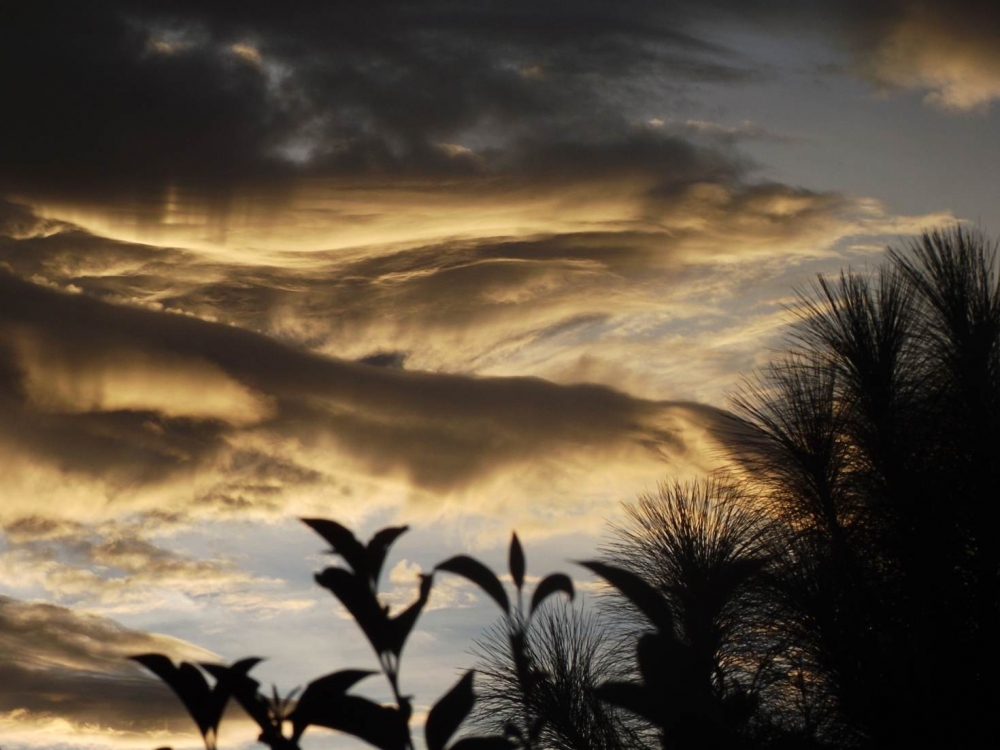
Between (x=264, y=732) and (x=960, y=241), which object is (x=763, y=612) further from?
(x=264, y=732)

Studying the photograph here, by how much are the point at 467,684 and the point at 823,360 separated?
15.9 feet

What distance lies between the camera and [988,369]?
15.5ft

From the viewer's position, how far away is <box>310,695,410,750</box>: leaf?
0.91m

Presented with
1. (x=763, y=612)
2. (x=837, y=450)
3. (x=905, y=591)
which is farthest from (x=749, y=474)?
(x=905, y=591)

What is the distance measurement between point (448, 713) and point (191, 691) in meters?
0.26

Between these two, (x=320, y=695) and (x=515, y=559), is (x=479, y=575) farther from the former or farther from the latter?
(x=320, y=695)

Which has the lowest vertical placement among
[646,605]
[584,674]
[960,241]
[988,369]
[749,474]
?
[584,674]

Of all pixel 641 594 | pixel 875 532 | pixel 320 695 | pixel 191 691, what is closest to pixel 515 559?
pixel 641 594

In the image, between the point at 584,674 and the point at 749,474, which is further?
the point at 749,474

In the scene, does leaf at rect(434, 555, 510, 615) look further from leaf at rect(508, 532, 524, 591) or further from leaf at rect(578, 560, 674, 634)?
leaf at rect(578, 560, 674, 634)

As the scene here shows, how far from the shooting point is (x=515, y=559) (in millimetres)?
1066

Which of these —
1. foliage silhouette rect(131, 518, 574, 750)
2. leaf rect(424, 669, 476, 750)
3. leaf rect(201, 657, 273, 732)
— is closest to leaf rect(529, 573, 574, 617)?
foliage silhouette rect(131, 518, 574, 750)

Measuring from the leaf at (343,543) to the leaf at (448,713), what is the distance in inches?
6.2

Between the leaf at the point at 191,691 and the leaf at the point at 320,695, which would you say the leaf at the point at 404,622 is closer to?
the leaf at the point at 320,695
